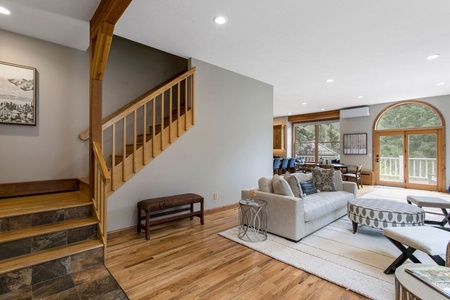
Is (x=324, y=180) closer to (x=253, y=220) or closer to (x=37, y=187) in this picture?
(x=253, y=220)

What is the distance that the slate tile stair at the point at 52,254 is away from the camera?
6.65 ft

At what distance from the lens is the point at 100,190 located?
277cm

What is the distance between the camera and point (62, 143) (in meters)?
3.74

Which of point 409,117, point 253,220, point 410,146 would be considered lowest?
point 253,220

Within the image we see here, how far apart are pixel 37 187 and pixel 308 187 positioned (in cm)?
448

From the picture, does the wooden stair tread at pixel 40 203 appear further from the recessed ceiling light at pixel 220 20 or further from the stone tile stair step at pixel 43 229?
the recessed ceiling light at pixel 220 20

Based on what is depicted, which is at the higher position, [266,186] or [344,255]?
[266,186]

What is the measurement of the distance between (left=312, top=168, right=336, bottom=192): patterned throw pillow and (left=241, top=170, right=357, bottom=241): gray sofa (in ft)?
1.14

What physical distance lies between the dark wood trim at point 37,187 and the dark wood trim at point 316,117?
9161mm

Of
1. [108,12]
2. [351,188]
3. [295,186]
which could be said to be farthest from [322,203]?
[108,12]

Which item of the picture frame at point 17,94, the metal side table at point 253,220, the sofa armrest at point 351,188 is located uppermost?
the picture frame at point 17,94

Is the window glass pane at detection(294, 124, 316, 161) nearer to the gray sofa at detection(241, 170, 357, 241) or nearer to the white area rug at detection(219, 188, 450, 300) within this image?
the gray sofa at detection(241, 170, 357, 241)

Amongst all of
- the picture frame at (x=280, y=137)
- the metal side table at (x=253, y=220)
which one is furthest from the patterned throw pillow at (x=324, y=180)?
the picture frame at (x=280, y=137)

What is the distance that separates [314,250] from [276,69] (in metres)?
3.49
